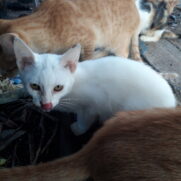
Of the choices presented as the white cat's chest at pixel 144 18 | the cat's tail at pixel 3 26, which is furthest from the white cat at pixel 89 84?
the white cat's chest at pixel 144 18

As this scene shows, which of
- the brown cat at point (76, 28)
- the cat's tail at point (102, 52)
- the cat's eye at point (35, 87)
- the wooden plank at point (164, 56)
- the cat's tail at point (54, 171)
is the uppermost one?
the cat's tail at point (54, 171)

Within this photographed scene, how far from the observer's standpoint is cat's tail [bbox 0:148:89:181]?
4.48 feet

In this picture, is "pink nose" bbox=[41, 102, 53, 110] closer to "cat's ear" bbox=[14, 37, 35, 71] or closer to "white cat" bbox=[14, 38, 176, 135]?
"white cat" bbox=[14, 38, 176, 135]

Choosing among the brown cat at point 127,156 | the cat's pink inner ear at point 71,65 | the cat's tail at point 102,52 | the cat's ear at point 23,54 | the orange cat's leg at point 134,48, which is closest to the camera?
the brown cat at point 127,156

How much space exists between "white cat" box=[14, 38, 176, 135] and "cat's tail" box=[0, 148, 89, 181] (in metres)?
0.60

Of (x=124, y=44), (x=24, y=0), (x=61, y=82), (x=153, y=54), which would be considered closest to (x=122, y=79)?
(x=61, y=82)

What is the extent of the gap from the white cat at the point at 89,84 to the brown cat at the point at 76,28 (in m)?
0.54

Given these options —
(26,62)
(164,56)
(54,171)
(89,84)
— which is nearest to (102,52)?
(164,56)

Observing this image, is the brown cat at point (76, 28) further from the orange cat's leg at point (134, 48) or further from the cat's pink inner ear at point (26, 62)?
the cat's pink inner ear at point (26, 62)

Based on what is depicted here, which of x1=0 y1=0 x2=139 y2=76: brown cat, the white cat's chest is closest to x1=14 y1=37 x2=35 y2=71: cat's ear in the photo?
x1=0 y1=0 x2=139 y2=76: brown cat

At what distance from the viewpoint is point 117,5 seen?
10.7 feet

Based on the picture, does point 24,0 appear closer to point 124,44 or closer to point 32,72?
point 124,44

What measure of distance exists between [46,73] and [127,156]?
835mm

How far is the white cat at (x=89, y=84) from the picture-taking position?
1.95m
